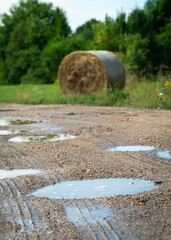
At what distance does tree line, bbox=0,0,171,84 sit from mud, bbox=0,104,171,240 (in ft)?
47.8

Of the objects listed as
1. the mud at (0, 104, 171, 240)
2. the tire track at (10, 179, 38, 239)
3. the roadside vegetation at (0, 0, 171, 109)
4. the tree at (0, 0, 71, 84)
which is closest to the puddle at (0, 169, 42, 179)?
the mud at (0, 104, 171, 240)

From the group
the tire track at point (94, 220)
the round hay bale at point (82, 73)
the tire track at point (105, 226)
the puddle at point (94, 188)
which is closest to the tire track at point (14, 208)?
the puddle at point (94, 188)

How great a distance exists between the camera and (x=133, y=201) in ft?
10.2

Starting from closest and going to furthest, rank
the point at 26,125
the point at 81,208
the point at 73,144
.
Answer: the point at 81,208 → the point at 73,144 → the point at 26,125

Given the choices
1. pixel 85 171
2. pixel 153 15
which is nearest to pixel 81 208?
pixel 85 171

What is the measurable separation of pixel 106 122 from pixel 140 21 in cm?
1994

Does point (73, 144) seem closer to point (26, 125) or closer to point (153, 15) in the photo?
point (26, 125)

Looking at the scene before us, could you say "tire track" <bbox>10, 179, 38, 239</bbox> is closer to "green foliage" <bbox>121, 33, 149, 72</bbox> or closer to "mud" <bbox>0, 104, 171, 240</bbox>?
"mud" <bbox>0, 104, 171, 240</bbox>

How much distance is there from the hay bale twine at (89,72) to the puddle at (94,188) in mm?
9031

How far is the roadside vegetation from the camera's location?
77.3 ft

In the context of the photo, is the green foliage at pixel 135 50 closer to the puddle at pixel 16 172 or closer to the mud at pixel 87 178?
the mud at pixel 87 178

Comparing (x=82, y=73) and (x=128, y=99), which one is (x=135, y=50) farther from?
(x=128, y=99)

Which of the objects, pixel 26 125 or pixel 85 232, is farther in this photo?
pixel 26 125

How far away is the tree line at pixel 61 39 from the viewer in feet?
80.3
